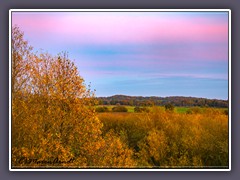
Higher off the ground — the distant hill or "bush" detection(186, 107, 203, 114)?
the distant hill

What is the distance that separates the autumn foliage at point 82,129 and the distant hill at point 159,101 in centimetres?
11

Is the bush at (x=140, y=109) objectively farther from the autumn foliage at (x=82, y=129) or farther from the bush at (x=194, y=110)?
the bush at (x=194, y=110)

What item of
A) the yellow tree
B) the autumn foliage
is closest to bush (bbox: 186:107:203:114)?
the autumn foliage

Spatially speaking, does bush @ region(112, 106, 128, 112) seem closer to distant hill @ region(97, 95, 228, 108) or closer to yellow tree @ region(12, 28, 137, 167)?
distant hill @ region(97, 95, 228, 108)

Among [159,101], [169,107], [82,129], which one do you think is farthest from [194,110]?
[82,129]

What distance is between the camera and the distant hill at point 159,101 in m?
7.95

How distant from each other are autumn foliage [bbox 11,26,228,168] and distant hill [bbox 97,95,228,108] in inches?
4.4

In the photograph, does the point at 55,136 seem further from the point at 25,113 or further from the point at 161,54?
the point at 161,54

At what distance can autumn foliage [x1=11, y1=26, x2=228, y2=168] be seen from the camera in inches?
312

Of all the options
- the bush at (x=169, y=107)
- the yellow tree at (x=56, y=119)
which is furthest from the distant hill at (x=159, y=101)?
the yellow tree at (x=56, y=119)

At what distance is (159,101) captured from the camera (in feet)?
26.2

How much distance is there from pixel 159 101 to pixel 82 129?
1078 millimetres

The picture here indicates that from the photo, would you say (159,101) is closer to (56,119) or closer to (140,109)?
(140,109)
